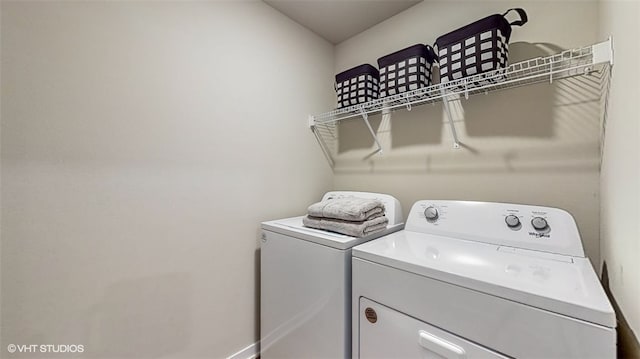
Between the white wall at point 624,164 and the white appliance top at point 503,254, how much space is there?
60 mm

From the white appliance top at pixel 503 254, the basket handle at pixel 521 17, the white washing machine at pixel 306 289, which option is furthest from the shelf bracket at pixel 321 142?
the basket handle at pixel 521 17

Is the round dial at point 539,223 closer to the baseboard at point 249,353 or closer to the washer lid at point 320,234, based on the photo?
the washer lid at point 320,234

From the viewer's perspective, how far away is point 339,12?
177 centimetres

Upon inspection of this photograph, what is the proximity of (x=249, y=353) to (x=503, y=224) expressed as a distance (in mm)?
1597

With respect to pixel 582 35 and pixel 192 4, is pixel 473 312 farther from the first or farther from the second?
pixel 192 4

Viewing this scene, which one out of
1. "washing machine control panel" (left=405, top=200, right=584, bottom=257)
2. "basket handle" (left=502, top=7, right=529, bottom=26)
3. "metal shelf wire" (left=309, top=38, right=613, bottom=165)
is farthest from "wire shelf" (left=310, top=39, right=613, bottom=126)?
"washing machine control panel" (left=405, top=200, right=584, bottom=257)

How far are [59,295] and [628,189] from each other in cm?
189

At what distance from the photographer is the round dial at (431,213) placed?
4.43 feet

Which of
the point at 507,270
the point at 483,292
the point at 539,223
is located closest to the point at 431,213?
the point at 539,223

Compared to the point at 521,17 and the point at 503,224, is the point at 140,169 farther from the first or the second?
the point at 521,17

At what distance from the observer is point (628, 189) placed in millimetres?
649

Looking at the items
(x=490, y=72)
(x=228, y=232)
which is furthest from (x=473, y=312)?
(x=228, y=232)

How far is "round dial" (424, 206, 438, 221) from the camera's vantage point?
1.35 metres

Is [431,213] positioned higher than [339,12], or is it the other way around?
[339,12]
